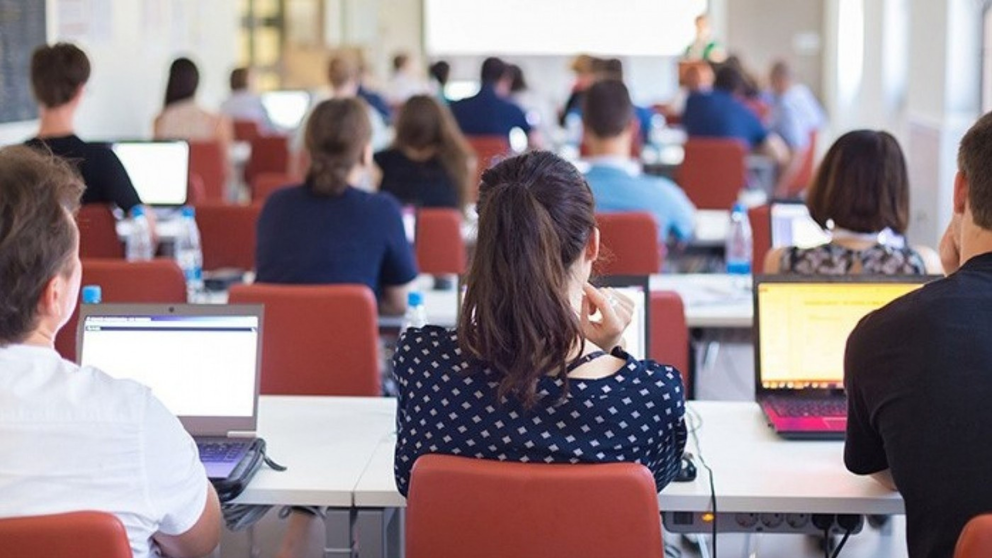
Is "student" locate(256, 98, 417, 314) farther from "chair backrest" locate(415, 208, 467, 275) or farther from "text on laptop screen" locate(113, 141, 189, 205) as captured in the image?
"text on laptop screen" locate(113, 141, 189, 205)

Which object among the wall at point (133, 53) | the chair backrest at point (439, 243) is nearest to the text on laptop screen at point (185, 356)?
the chair backrest at point (439, 243)

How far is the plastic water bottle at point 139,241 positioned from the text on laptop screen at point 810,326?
2.80m

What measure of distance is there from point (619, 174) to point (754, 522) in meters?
3.06

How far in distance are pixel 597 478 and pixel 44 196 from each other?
88 centimetres

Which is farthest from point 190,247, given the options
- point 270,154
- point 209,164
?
point 270,154

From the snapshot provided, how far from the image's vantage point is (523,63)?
54.4ft

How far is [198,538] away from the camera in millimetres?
2455

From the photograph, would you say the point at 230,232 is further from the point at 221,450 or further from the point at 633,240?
the point at 221,450

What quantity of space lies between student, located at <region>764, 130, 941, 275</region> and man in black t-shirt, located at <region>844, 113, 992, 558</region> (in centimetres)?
133

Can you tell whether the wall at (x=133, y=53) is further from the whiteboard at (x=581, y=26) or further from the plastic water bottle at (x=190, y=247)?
the whiteboard at (x=581, y=26)

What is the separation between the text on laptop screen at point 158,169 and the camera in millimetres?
6574

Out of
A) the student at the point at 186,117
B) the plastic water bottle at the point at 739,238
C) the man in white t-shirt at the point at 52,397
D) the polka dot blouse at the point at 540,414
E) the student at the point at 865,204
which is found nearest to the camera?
the man in white t-shirt at the point at 52,397

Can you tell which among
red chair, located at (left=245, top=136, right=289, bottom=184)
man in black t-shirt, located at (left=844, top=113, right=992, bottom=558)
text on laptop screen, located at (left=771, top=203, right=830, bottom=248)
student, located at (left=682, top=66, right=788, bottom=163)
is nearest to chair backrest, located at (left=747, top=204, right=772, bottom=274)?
text on laptop screen, located at (left=771, top=203, right=830, bottom=248)

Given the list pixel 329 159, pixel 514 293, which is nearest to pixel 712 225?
→ pixel 329 159
